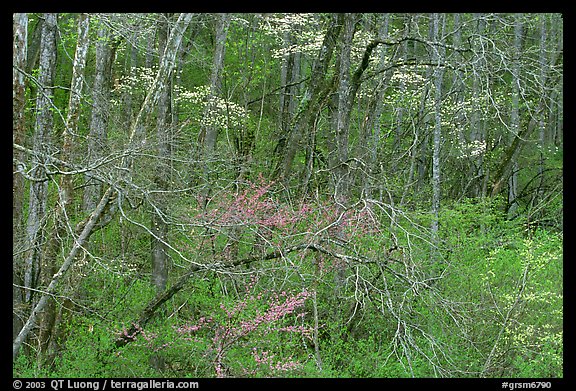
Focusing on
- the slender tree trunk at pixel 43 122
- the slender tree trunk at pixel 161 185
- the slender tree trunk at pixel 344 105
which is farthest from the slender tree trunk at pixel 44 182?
the slender tree trunk at pixel 344 105

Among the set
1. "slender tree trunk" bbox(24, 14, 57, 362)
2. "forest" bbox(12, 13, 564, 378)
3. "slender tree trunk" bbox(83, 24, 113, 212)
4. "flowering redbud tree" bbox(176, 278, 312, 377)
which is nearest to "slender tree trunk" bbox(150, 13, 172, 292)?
"forest" bbox(12, 13, 564, 378)

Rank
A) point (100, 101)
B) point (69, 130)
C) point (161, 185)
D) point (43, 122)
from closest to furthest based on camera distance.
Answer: point (69, 130)
point (43, 122)
point (161, 185)
point (100, 101)

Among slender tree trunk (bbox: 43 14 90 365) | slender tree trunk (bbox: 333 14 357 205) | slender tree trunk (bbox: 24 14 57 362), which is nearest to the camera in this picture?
slender tree trunk (bbox: 43 14 90 365)

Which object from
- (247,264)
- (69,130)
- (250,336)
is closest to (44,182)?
(69,130)

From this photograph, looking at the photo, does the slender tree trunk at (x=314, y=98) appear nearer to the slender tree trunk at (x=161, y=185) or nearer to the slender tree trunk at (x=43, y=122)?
the slender tree trunk at (x=161, y=185)

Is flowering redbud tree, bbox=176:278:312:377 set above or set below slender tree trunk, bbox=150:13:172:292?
below

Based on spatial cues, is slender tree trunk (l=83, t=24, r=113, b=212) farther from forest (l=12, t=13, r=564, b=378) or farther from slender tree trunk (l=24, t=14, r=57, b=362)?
slender tree trunk (l=24, t=14, r=57, b=362)

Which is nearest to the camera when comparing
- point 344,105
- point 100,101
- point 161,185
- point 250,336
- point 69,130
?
point 69,130

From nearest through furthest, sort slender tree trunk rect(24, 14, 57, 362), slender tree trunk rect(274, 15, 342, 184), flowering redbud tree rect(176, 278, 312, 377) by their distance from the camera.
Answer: flowering redbud tree rect(176, 278, 312, 377) → slender tree trunk rect(24, 14, 57, 362) → slender tree trunk rect(274, 15, 342, 184)

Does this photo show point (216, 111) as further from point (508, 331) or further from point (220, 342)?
point (508, 331)

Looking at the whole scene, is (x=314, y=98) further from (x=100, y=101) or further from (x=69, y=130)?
(x=69, y=130)

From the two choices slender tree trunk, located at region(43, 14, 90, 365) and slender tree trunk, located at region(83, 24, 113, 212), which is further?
slender tree trunk, located at region(83, 24, 113, 212)

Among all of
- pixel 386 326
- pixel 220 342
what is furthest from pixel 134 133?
pixel 386 326
